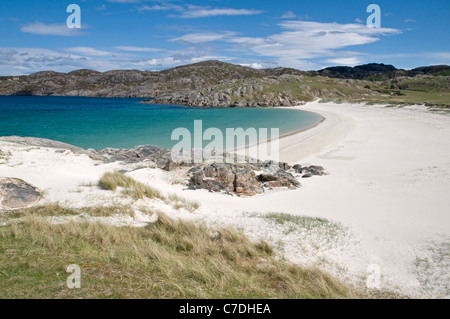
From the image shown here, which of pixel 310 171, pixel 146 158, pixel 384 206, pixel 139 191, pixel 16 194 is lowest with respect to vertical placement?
pixel 384 206

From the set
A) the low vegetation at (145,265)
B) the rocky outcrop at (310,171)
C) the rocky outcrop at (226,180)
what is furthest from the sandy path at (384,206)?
the low vegetation at (145,265)

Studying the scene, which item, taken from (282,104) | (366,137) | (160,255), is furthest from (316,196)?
A: (282,104)

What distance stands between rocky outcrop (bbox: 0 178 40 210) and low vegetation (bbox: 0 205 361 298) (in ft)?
4.15

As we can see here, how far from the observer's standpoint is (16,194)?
29.8 feet

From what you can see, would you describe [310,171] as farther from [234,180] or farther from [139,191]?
[139,191]

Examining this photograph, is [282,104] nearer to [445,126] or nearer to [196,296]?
[445,126]

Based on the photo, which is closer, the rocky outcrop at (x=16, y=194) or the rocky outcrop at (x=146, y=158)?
the rocky outcrop at (x=16, y=194)

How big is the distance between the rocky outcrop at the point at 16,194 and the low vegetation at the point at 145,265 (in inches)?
49.8

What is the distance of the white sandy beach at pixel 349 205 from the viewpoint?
21.5 ft

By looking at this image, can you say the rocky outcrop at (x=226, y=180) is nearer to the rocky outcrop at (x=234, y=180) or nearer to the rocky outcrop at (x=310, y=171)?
the rocky outcrop at (x=234, y=180)

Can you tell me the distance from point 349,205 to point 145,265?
25.7 feet

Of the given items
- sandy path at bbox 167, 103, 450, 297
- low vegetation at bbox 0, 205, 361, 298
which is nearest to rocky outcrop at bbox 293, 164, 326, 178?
sandy path at bbox 167, 103, 450, 297

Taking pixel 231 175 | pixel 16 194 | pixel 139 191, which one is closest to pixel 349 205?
pixel 231 175

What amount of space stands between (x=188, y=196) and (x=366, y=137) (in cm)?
2337
